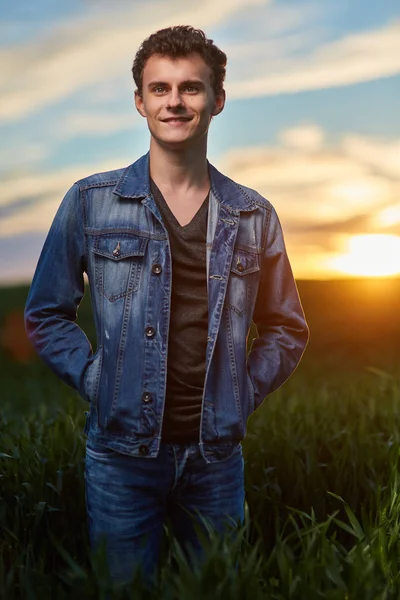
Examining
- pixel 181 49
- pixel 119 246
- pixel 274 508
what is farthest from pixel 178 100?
pixel 274 508

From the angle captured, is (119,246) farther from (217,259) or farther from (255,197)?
(255,197)

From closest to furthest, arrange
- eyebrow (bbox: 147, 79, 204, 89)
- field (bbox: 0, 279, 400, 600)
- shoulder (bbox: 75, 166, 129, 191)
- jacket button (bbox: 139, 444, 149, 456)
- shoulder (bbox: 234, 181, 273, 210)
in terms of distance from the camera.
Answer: field (bbox: 0, 279, 400, 600)
jacket button (bbox: 139, 444, 149, 456)
eyebrow (bbox: 147, 79, 204, 89)
shoulder (bbox: 75, 166, 129, 191)
shoulder (bbox: 234, 181, 273, 210)

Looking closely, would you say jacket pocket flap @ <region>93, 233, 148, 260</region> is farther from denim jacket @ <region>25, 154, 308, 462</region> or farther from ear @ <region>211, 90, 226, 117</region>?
ear @ <region>211, 90, 226, 117</region>

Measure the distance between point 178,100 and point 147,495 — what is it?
143 cm

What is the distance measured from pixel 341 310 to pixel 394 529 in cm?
1024

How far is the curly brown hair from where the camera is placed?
3.04m

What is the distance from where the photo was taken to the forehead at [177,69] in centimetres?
300

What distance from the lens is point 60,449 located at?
4.45 meters

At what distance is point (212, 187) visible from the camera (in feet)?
10.3

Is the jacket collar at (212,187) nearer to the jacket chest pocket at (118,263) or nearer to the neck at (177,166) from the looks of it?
the neck at (177,166)

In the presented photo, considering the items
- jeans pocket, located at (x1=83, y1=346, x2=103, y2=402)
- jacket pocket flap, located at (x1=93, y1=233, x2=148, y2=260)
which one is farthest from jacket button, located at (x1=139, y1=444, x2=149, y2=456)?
jacket pocket flap, located at (x1=93, y1=233, x2=148, y2=260)

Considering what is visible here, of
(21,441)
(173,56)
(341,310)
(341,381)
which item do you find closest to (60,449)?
(21,441)

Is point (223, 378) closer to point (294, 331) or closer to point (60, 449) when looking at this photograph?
point (294, 331)

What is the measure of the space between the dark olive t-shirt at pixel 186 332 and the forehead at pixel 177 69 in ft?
1.58
